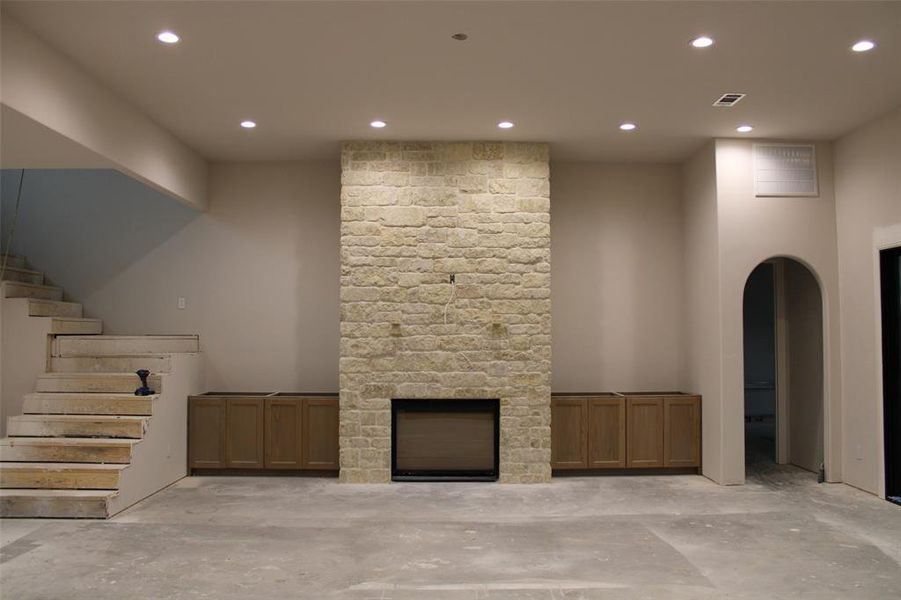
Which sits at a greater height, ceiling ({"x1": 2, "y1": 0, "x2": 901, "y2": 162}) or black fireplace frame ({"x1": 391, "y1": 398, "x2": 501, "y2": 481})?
ceiling ({"x1": 2, "y1": 0, "x2": 901, "y2": 162})

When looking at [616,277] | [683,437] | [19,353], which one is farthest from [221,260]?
[683,437]

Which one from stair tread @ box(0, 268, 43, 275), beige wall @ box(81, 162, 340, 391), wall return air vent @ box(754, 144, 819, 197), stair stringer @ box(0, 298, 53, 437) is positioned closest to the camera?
stair stringer @ box(0, 298, 53, 437)

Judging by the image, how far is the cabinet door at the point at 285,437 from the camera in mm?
6609

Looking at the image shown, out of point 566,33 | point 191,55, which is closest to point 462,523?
point 566,33

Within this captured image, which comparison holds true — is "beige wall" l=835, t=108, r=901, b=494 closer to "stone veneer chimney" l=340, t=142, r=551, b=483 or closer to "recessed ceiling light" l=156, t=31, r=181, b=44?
"stone veneer chimney" l=340, t=142, r=551, b=483

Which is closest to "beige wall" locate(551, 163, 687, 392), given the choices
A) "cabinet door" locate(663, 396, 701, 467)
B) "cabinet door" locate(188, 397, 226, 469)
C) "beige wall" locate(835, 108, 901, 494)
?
"cabinet door" locate(663, 396, 701, 467)

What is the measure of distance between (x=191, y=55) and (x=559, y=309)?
438 centimetres

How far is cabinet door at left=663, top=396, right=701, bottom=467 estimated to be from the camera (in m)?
6.66

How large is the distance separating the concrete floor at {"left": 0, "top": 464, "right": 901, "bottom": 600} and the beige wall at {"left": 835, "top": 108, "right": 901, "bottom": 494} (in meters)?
0.45

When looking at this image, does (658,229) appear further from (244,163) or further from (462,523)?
(244,163)

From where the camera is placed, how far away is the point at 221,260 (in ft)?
23.7

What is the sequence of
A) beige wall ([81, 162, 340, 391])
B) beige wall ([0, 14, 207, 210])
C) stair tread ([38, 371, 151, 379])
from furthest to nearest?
beige wall ([81, 162, 340, 391]) → stair tread ([38, 371, 151, 379]) → beige wall ([0, 14, 207, 210])

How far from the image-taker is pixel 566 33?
4.07 metres

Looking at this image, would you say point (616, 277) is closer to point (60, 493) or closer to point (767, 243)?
point (767, 243)
